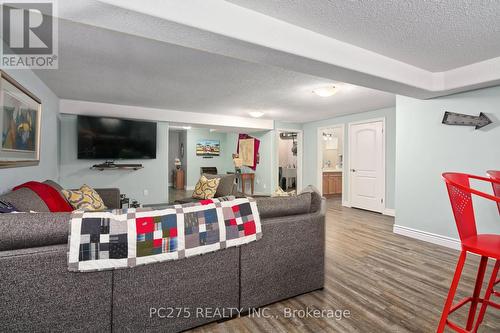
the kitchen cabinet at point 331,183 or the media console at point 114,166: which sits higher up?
the media console at point 114,166

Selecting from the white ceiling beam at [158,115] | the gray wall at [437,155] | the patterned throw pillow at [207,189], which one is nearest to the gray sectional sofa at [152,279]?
the patterned throw pillow at [207,189]

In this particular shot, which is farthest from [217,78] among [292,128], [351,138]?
[292,128]

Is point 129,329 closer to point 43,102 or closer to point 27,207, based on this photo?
point 27,207

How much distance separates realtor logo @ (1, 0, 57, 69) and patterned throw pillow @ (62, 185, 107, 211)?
4.37ft

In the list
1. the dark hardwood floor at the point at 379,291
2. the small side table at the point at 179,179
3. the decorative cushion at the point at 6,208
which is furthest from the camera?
the small side table at the point at 179,179

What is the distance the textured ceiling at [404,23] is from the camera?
5.81ft

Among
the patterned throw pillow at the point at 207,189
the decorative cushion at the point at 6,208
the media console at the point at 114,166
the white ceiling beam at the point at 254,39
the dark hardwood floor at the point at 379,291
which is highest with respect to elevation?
the white ceiling beam at the point at 254,39

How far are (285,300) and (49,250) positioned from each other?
165cm

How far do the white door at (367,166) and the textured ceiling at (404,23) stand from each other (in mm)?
2940

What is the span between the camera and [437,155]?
11.5ft

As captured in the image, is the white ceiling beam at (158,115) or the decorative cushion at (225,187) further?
the white ceiling beam at (158,115)

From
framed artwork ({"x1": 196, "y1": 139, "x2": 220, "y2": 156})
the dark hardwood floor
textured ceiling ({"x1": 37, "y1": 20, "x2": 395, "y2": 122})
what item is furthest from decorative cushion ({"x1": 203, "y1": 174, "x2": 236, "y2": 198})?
framed artwork ({"x1": 196, "y1": 139, "x2": 220, "y2": 156})

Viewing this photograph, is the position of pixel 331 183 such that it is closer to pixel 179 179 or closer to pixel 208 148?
pixel 208 148

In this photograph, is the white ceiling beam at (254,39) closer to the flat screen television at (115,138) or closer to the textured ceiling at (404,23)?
the textured ceiling at (404,23)
